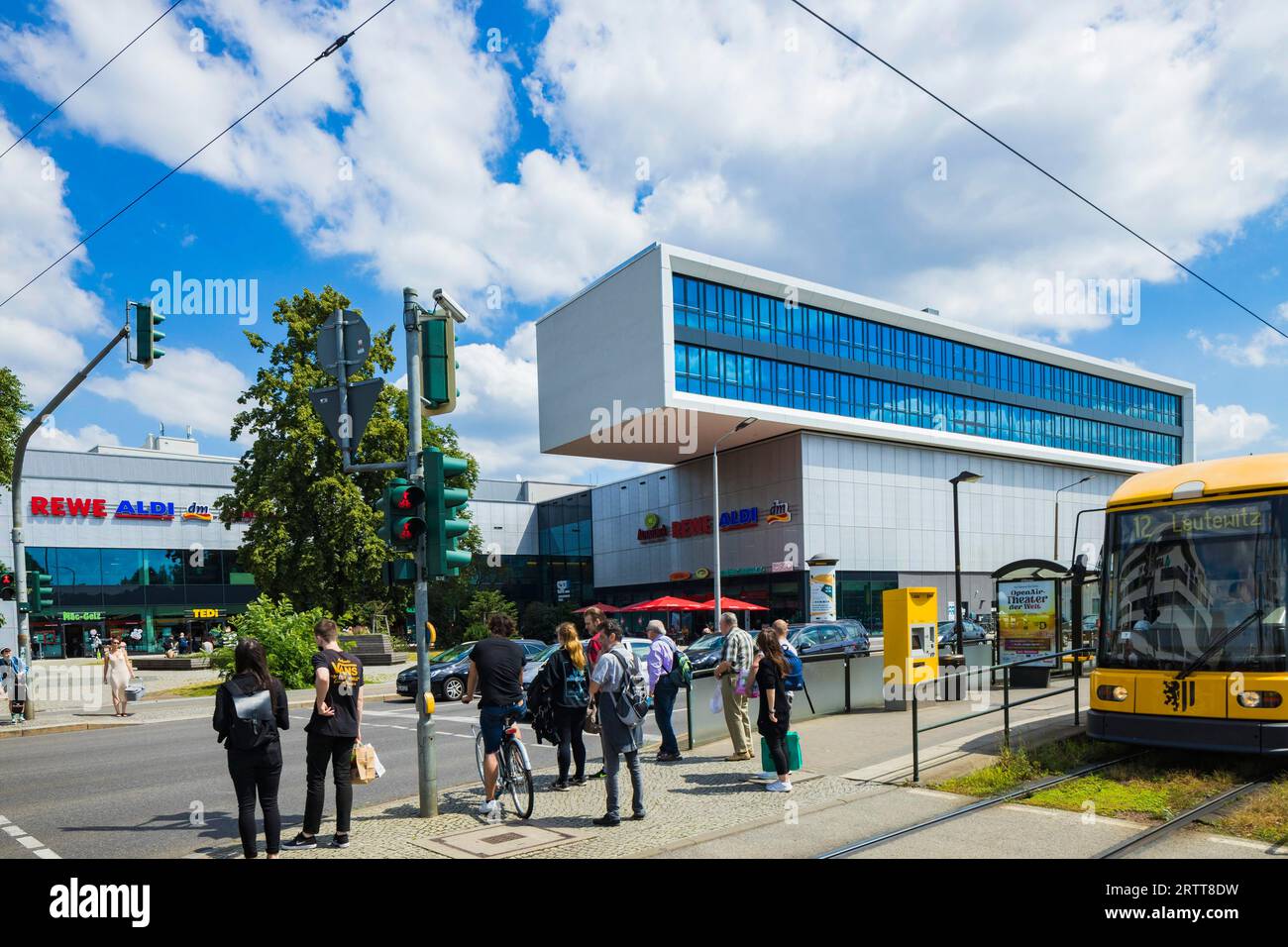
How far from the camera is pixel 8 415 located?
909 inches

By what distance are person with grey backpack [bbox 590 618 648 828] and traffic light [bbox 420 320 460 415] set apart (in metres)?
2.70

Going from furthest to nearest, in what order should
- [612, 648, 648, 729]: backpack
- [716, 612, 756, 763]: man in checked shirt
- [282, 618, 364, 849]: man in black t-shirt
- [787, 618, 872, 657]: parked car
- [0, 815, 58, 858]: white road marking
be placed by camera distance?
[787, 618, 872, 657]: parked car < [716, 612, 756, 763]: man in checked shirt < [612, 648, 648, 729]: backpack < [0, 815, 58, 858]: white road marking < [282, 618, 364, 849]: man in black t-shirt

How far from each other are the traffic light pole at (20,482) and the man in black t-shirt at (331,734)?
9141 mm

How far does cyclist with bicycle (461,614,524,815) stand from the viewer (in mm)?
8164

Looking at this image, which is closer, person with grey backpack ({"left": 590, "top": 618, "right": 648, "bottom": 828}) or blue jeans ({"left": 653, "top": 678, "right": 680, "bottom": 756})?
person with grey backpack ({"left": 590, "top": 618, "right": 648, "bottom": 828})

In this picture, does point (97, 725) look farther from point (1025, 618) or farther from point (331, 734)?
point (1025, 618)

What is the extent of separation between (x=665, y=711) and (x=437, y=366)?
188 inches

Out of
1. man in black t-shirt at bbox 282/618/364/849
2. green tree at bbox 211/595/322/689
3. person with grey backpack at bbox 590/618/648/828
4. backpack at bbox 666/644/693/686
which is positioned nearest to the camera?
man in black t-shirt at bbox 282/618/364/849

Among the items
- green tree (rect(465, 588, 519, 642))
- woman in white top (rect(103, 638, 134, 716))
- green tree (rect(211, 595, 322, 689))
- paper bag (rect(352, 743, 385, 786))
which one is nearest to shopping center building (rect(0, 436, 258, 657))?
green tree (rect(465, 588, 519, 642))

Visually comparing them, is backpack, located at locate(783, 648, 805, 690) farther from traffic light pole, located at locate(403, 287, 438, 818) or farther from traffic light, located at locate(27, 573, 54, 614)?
traffic light, located at locate(27, 573, 54, 614)

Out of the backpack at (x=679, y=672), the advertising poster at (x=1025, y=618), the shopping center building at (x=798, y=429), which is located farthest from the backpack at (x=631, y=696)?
the shopping center building at (x=798, y=429)

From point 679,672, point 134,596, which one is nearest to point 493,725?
point 679,672

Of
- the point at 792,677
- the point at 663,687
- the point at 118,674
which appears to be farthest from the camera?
the point at 118,674

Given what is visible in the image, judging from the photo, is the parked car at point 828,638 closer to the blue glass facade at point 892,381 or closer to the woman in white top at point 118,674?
the woman in white top at point 118,674
